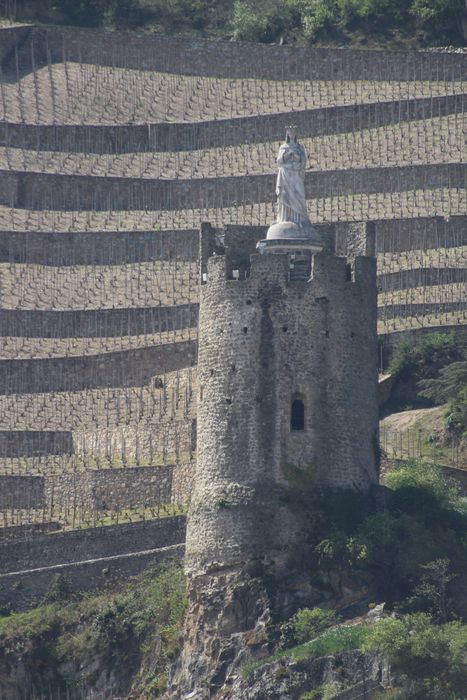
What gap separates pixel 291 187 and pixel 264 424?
35.0ft

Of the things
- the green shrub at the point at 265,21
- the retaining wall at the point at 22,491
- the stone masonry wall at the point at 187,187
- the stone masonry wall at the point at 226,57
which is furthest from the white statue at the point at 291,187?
the green shrub at the point at 265,21

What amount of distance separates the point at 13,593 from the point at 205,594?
9101 millimetres

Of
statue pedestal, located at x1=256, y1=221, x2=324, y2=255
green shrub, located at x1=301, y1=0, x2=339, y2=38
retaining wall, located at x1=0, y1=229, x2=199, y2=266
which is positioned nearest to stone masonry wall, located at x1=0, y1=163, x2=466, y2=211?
retaining wall, located at x1=0, y1=229, x2=199, y2=266

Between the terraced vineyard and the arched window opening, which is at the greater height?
the terraced vineyard

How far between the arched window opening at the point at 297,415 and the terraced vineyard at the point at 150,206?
10.8 m

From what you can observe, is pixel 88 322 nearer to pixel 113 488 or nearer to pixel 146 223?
pixel 146 223

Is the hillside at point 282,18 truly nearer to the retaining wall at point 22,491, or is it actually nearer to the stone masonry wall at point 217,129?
the stone masonry wall at point 217,129

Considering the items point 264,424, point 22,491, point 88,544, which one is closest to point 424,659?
point 264,424

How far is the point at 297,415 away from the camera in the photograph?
7462 centimetres

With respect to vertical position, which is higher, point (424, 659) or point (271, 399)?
point (271, 399)

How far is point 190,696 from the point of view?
71875 millimetres

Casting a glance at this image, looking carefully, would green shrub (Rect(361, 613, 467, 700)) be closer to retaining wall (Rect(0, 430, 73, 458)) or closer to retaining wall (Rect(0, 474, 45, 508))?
retaining wall (Rect(0, 474, 45, 508))

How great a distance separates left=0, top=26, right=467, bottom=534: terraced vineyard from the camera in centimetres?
9356

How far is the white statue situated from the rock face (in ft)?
17.5
